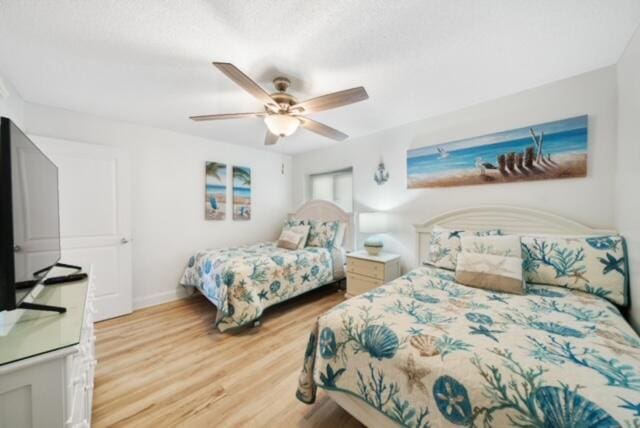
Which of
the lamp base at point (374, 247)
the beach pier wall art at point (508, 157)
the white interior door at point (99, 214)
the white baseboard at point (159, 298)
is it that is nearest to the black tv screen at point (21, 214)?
the white interior door at point (99, 214)

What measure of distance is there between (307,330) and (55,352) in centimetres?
199

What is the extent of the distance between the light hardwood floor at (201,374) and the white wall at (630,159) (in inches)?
78.6

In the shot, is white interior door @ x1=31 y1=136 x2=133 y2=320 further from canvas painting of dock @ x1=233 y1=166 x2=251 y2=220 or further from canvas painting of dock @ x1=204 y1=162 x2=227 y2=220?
canvas painting of dock @ x1=233 y1=166 x2=251 y2=220

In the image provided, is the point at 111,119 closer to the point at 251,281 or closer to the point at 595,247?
the point at 251,281

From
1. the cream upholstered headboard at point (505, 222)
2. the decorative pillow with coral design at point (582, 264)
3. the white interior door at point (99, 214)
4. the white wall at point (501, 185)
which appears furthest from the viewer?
the white interior door at point (99, 214)

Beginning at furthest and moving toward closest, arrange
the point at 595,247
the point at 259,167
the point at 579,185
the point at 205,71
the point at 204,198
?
the point at 259,167 < the point at 204,198 < the point at 579,185 < the point at 205,71 < the point at 595,247

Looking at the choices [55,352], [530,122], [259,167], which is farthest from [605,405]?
[259,167]

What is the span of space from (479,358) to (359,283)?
2.05 metres

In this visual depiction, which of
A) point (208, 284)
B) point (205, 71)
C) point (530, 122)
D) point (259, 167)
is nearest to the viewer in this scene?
point (205, 71)

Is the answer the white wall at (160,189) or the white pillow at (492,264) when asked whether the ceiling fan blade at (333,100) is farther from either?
the white wall at (160,189)

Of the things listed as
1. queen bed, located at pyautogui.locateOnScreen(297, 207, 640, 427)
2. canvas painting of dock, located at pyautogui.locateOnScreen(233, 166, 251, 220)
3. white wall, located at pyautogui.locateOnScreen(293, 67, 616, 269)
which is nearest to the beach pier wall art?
white wall, located at pyautogui.locateOnScreen(293, 67, 616, 269)

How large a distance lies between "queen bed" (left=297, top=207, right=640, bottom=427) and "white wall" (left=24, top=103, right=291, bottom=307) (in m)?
2.69

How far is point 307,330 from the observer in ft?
7.94

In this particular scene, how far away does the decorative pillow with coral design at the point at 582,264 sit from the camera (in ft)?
5.11
